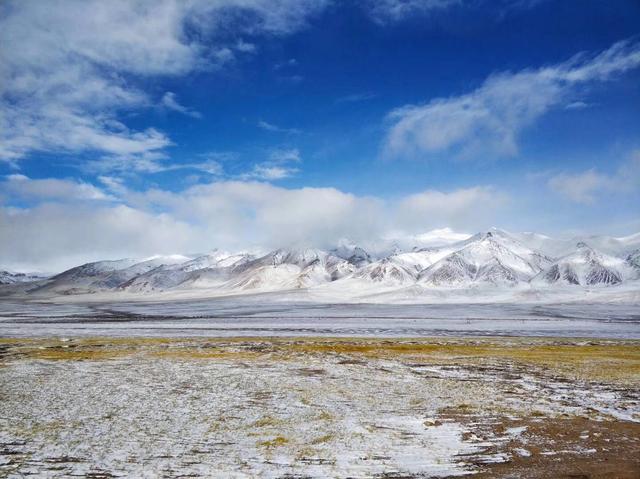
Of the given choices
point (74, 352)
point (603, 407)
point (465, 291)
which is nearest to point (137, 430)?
point (603, 407)

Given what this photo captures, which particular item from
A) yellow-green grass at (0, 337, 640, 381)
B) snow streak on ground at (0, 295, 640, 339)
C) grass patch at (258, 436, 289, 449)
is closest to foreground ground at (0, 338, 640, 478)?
grass patch at (258, 436, 289, 449)

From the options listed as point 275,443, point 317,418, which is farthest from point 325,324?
Result: point 275,443

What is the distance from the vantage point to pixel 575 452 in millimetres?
11859

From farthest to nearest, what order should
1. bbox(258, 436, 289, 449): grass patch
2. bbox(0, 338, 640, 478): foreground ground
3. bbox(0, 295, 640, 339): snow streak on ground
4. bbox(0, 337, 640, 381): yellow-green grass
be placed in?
bbox(0, 295, 640, 339): snow streak on ground < bbox(0, 337, 640, 381): yellow-green grass < bbox(258, 436, 289, 449): grass patch < bbox(0, 338, 640, 478): foreground ground

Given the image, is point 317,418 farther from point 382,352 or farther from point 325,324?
point 325,324

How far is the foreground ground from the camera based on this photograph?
11.0 metres

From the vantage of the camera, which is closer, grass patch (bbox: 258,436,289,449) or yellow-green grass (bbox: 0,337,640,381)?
grass patch (bbox: 258,436,289,449)

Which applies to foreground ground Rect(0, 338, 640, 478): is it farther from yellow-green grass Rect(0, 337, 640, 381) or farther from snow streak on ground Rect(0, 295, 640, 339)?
snow streak on ground Rect(0, 295, 640, 339)

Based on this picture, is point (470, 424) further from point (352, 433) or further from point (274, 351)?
point (274, 351)

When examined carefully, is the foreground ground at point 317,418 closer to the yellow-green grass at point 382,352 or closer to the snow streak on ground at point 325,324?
the yellow-green grass at point 382,352

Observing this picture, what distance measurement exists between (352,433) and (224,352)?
21.9m

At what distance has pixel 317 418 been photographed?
15.1 metres

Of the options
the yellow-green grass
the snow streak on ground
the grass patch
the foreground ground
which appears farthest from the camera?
the snow streak on ground

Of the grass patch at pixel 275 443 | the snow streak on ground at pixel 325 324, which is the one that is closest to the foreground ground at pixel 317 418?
the grass patch at pixel 275 443
